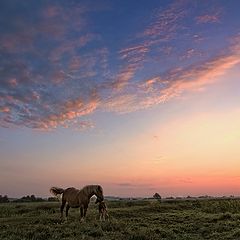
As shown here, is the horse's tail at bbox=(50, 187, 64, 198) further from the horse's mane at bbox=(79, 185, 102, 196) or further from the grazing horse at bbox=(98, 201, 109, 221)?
the grazing horse at bbox=(98, 201, 109, 221)

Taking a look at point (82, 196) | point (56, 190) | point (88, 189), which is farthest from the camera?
point (56, 190)

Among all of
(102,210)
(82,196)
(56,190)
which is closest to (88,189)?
(82,196)

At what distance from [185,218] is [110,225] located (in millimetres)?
9066

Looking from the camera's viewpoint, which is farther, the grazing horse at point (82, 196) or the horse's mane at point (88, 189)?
the horse's mane at point (88, 189)

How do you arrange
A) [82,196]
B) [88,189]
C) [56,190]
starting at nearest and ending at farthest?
[82,196], [88,189], [56,190]

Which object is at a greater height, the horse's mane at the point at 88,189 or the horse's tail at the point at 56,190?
the horse's tail at the point at 56,190

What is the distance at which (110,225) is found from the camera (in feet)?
74.2

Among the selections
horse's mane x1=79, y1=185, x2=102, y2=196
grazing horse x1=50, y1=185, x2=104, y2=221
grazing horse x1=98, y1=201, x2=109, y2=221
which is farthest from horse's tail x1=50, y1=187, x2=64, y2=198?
grazing horse x1=98, y1=201, x2=109, y2=221

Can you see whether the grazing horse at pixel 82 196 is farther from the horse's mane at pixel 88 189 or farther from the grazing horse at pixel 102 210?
the grazing horse at pixel 102 210

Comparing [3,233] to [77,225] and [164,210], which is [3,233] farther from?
[164,210]

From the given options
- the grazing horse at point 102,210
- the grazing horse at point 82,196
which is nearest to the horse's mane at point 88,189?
the grazing horse at point 82,196

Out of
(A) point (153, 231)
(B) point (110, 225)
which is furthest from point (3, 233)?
(A) point (153, 231)

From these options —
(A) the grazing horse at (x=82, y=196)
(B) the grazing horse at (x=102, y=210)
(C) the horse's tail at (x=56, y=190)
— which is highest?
(C) the horse's tail at (x=56, y=190)

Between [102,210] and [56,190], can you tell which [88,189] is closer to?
[102,210]
